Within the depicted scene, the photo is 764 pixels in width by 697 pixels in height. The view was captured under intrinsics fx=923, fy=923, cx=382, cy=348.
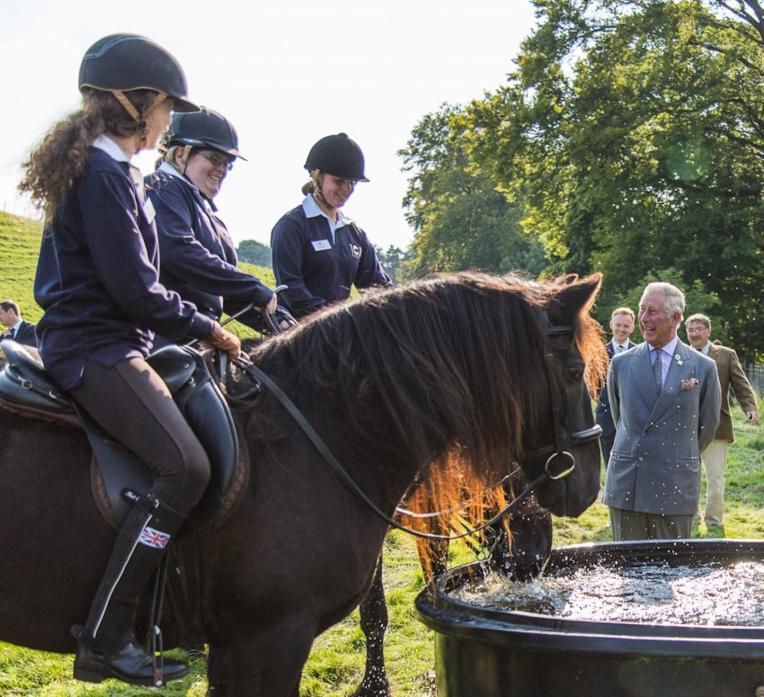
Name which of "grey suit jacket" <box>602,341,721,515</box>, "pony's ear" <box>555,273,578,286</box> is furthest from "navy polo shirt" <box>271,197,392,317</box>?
"grey suit jacket" <box>602,341,721,515</box>

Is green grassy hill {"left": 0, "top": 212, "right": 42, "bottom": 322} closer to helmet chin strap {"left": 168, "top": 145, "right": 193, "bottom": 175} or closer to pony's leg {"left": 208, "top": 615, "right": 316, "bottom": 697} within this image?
helmet chin strap {"left": 168, "top": 145, "right": 193, "bottom": 175}

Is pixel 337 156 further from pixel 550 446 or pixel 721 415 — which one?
pixel 721 415

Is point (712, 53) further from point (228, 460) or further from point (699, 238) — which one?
point (228, 460)

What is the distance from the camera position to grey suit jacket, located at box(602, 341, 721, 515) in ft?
19.5

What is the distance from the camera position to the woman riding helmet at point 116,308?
297 cm

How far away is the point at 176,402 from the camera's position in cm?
319

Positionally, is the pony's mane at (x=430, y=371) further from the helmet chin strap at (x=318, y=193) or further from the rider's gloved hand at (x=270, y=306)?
the helmet chin strap at (x=318, y=193)

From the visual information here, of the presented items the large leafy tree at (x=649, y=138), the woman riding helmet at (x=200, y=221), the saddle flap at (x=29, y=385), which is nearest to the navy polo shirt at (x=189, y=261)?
the woman riding helmet at (x=200, y=221)

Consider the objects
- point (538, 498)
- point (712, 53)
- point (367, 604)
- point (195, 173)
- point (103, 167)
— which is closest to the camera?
point (103, 167)

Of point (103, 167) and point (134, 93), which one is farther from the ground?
point (134, 93)

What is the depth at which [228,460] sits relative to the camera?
3.09 metres

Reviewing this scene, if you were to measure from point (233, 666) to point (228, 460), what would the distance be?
0.74 m

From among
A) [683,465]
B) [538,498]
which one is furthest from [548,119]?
[538,498]

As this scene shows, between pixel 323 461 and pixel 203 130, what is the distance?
203 centimetres
